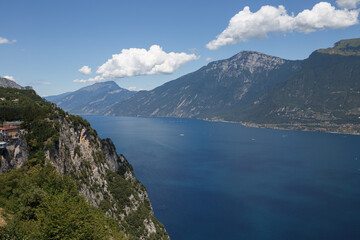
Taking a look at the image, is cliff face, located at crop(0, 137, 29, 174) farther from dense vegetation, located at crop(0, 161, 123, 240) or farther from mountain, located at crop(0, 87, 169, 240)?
dense vegetation, located at crop(0, 161, 123, 240)

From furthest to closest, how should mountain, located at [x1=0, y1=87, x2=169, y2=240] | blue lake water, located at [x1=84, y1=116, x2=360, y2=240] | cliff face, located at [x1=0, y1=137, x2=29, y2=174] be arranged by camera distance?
blue lake water, located at [x1=84, y1=116, x2=360, y2=240] < cliff face, located at [x1=0, y1=137, x2=29, y2=174] < mountain, located at [x1=0, y1=87, x2=169, y2=240]

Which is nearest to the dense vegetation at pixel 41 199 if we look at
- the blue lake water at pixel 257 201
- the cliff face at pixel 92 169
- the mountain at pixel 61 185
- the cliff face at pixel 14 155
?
the mountain at pixel 61 185

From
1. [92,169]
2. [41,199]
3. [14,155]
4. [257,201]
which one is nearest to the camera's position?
[41,199]

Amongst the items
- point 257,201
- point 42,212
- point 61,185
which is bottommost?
point 257,201

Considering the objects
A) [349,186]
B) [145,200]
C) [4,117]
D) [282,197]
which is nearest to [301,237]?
[282,197]

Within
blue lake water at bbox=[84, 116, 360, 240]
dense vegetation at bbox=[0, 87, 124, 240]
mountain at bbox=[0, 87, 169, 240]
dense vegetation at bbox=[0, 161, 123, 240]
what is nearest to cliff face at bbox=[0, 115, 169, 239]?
mountain at bbox=[0, 87, 169, 240]

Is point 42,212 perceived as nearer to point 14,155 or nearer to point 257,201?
point 14,155

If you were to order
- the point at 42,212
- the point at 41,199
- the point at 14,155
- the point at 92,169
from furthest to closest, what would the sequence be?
the point at 92,169
the point at 14,155
the point at 41,199
the point at 42,212

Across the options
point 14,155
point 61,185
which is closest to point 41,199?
point 61,185
